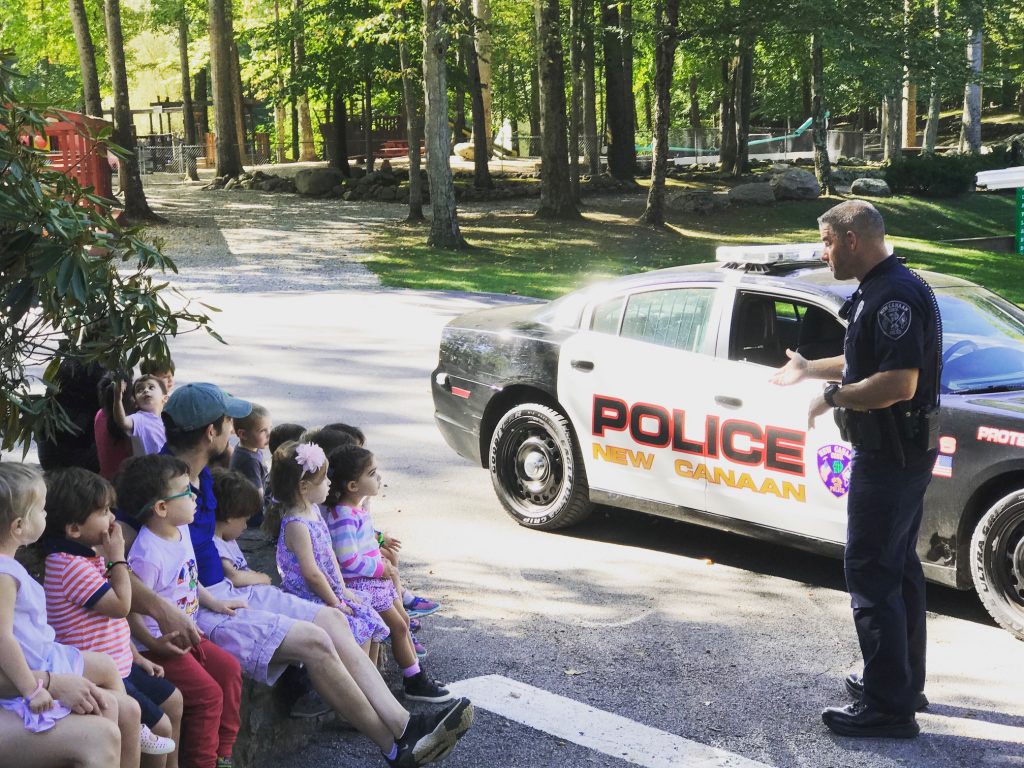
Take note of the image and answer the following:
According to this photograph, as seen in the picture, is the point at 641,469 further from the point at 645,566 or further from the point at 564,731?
the point at 564,731

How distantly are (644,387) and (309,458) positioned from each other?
249 centimetres

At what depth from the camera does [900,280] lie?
4.48 meters

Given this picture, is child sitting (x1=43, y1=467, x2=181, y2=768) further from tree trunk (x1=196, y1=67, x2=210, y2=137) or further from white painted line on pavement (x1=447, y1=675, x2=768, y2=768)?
tree trunk (x1=196, y1=67, x2=210, y2=137)

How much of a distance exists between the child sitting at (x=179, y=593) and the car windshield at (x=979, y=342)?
348 cm

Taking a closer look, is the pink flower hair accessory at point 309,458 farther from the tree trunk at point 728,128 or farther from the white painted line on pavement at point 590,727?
the tree trunk at point 728,128

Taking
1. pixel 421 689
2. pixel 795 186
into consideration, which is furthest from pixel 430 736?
Answer: pixel 795 186

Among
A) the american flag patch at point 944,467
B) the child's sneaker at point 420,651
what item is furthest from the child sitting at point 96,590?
the american flag patch at point 944,467

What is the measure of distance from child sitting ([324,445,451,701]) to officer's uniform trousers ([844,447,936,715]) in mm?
1633

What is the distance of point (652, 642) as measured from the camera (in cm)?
562

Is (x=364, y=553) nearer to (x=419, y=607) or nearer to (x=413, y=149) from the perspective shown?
(x=419, y=607)

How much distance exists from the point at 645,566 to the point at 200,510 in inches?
113

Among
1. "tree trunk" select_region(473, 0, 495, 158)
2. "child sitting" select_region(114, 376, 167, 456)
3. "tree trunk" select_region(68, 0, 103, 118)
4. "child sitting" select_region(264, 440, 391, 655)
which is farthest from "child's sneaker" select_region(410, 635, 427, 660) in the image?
"tree trunk" select_region(68, 0, 103, 118)

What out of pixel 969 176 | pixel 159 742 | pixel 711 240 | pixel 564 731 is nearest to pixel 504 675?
pixel 564 731

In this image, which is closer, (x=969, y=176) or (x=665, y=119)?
(x=665, y=119)
